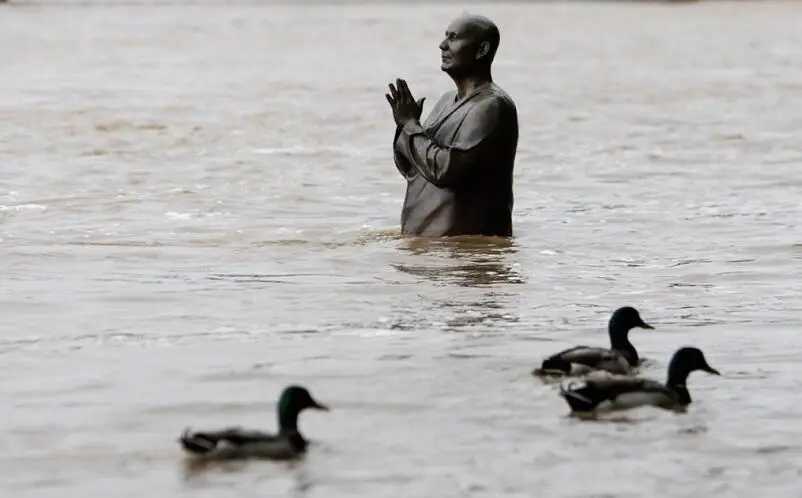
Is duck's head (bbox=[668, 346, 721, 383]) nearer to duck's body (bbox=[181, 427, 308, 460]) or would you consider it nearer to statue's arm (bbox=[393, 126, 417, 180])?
duck's body (bbox=[181, 427, 308, 460])

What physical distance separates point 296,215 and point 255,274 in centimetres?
417

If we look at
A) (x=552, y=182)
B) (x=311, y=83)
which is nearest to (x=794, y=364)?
(x=552, y=182)

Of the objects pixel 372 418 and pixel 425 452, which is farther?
pixel 372 418

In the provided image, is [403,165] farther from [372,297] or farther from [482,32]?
[372,297]

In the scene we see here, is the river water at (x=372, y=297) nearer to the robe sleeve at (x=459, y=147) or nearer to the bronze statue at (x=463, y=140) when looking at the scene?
the bronze statue at (x=463, y=140)

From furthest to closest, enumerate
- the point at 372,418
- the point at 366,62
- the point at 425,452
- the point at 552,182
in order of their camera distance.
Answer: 1. the point at 366,62
2. the point at 552,182
3. the point at 372,418
4. the point at 425,452

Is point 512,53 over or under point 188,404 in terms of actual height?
over

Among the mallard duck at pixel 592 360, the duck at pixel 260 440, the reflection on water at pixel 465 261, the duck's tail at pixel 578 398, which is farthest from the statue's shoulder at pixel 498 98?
the duck at pixel 260 440

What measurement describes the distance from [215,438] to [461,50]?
650cm

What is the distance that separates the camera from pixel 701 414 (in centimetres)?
1067

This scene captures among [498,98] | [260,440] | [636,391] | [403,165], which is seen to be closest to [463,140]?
[498,98]

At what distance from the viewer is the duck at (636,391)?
10.4m

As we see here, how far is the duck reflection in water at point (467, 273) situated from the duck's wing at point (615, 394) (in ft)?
7.45

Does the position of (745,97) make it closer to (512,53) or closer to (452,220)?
(512,53)
